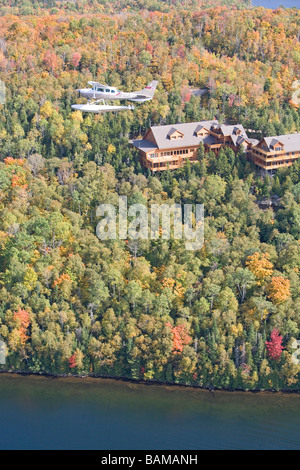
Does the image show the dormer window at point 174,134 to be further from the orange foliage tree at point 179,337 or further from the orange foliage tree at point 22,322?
the orange foliage tree at point 22,322

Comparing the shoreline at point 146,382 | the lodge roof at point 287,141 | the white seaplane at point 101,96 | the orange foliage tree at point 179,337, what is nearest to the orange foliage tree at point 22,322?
the shoreline at point 146,382

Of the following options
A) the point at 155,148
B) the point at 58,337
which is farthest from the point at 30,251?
the point at 155,148

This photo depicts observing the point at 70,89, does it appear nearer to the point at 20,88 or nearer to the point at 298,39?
the point at 20,88

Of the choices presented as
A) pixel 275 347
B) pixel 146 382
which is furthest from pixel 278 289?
pixel 146 382

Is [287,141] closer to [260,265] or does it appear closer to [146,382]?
[260,265]

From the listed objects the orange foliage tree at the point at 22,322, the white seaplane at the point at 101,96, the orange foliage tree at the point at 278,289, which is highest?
the white seaplane at the point at 101,96

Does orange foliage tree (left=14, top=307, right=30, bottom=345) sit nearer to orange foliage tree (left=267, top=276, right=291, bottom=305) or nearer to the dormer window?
orange foliage tree (left=267, top=276, right=291, bottom=305)

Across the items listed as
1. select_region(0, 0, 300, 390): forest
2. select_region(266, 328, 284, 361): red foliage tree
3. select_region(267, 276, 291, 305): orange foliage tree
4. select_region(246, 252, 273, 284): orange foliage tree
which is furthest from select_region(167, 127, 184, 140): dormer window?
select_region(266, 328, 284, 361): red foliage tree

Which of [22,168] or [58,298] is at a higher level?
[22,168]
